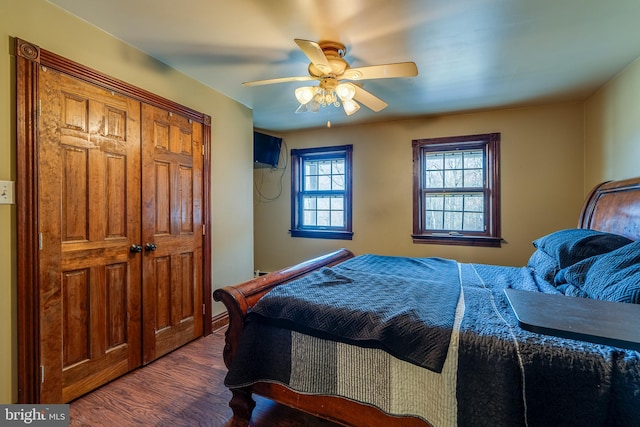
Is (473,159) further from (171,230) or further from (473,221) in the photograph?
(171,230)

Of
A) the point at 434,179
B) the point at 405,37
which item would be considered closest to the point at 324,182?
the point at 434,179

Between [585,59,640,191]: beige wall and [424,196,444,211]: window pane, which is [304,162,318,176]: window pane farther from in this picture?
[585,59,640,191]: beige wall

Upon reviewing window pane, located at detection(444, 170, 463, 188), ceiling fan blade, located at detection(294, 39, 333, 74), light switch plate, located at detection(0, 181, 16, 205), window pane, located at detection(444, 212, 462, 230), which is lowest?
window pane, located at detection(444, 212, 462, 230)

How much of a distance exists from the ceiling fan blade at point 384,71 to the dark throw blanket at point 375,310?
1.37 m

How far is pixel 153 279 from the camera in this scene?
2.35 m

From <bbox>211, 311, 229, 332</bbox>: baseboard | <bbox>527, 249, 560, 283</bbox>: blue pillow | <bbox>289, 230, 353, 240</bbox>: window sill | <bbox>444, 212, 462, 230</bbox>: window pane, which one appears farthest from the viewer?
<bbox>289, 230, 353, 240</bbox>: window sill

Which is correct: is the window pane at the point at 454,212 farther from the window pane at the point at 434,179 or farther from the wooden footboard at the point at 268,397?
the wooden footboard at the point at 268,397

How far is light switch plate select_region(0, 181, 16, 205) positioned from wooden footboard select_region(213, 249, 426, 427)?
1203 millimetres

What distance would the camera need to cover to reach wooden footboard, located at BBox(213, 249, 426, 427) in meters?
1.36

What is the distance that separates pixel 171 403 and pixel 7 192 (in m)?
1.54

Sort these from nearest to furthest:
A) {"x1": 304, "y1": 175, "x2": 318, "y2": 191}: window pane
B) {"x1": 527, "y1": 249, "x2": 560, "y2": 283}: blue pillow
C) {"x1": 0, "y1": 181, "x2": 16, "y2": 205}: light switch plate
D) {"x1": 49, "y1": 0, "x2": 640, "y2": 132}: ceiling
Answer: {"x1": 0, "y1": 181, "x2": 16, "y2": 205}: light switch plate < {"x1": 49, "y1": 0, "x2": 640, "y2": 132}: ceiling < {"x1": 527, "y1": 249, "x2": 560, "y2": 283}: blue pillow < {"x1": 304, "y1": 175, "x2": 318, "y2": 191}: window pane

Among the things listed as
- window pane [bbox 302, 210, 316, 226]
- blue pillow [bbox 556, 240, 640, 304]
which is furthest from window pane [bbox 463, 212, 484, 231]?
window pane [bbox 302, 210, 316, 226]

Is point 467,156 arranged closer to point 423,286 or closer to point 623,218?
point 623,218

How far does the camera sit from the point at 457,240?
3545mm
